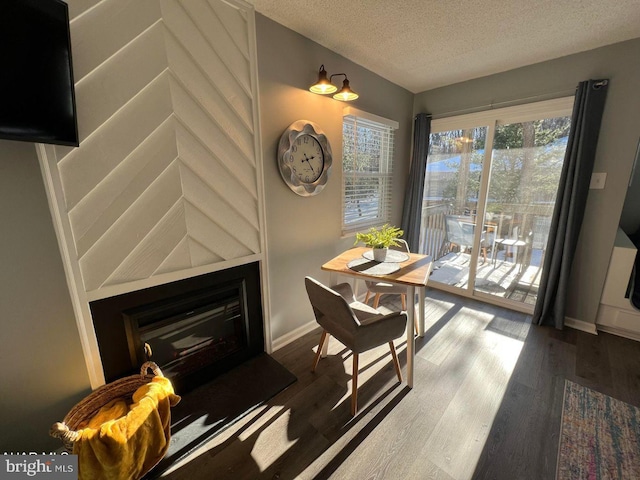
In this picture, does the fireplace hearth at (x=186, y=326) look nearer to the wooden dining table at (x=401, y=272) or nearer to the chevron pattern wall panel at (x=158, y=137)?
the chevron pattern wall panel at (x=158, y=137)

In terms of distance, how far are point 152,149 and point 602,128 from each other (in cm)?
351

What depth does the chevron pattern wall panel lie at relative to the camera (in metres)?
1.21

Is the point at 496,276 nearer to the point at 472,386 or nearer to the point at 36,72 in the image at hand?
the point at 472,386

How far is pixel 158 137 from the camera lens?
1.41m

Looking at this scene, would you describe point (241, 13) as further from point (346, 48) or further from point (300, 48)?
point (346, 48)

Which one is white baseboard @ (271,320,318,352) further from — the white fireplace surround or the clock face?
the clock face

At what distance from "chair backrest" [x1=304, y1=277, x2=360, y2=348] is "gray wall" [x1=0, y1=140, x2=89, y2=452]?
1263 millimetres

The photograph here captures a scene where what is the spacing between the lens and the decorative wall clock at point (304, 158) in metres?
1.97

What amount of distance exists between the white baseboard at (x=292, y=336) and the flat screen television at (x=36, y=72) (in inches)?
74.8

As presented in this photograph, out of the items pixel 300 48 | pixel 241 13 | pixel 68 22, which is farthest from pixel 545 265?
pixel 68 22

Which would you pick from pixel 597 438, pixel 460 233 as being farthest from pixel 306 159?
pixel 597 438

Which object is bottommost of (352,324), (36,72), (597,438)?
(597,438)

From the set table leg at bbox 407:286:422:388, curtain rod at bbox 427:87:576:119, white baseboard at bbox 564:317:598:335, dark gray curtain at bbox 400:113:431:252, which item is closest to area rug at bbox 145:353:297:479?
table leg at bbox 407:286:422:388

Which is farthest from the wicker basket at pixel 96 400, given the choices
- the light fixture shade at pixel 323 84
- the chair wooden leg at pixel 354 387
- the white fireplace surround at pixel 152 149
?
the light fixture shade at pixel 323 84
